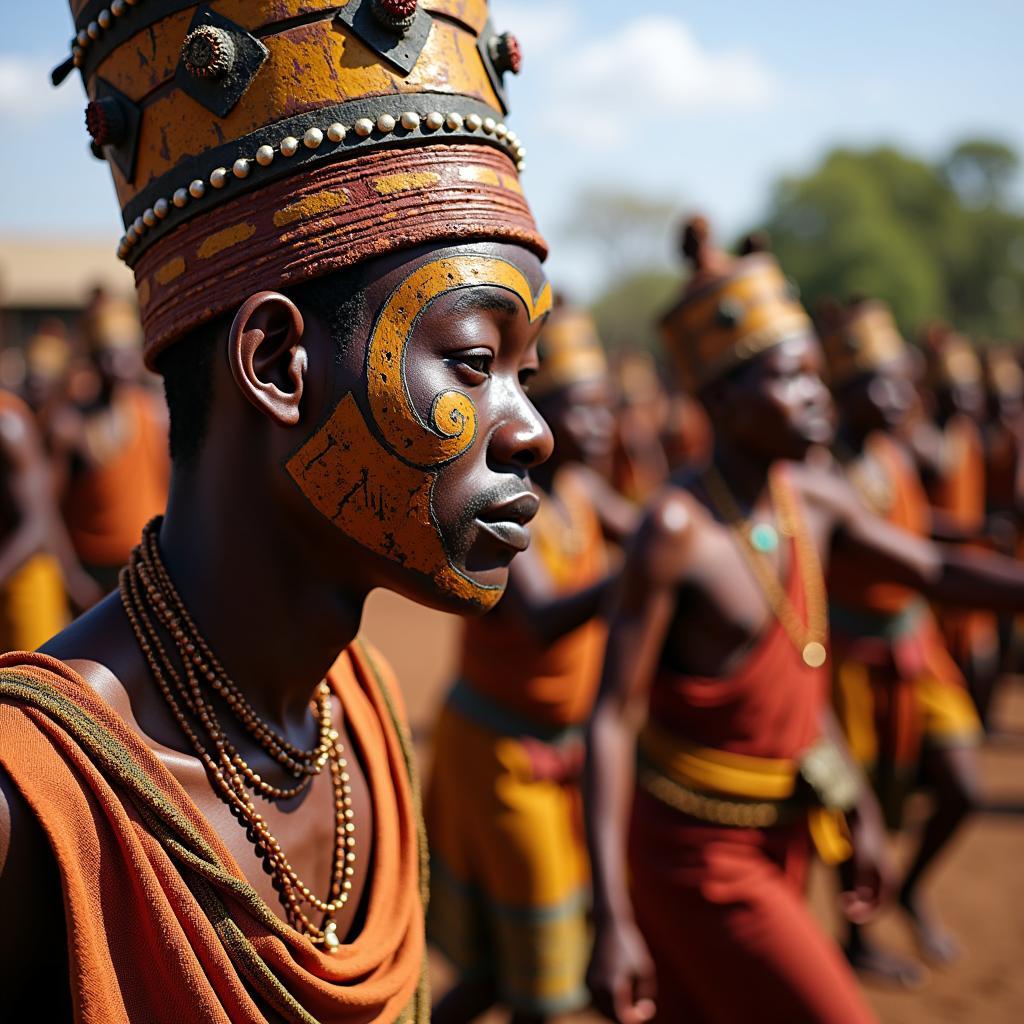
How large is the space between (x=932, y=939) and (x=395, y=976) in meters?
4.56

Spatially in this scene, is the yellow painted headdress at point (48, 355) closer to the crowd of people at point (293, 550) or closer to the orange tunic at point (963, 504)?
the orange tunic at point (963, 504)

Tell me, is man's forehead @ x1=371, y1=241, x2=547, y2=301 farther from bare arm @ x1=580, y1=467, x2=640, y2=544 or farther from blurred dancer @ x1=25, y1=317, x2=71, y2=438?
blurred dancer @ x1=25, y1=317, x2=71, y2=438

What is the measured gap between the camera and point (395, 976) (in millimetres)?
1681

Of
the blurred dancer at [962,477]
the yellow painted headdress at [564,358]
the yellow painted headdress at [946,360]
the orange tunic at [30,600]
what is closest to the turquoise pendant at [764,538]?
the yellow painted headdress at [564,358]

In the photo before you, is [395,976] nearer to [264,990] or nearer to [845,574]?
[264,990]

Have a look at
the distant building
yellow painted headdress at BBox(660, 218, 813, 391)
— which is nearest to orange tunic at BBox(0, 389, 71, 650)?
yellow painted headdress at BBox(660, 218, 813, 391)

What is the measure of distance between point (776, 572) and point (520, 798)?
1339 mm

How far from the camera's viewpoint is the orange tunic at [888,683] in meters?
5.58

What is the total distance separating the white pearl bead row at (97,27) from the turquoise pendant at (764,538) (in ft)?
7.97

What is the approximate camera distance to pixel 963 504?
8.66 meters

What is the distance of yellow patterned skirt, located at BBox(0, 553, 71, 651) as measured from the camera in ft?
21.5

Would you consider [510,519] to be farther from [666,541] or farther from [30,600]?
[30,600]

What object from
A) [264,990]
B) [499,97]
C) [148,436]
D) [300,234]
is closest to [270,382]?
[300,234]

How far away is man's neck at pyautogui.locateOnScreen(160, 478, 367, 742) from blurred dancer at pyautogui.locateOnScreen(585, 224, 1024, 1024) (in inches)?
59.5
